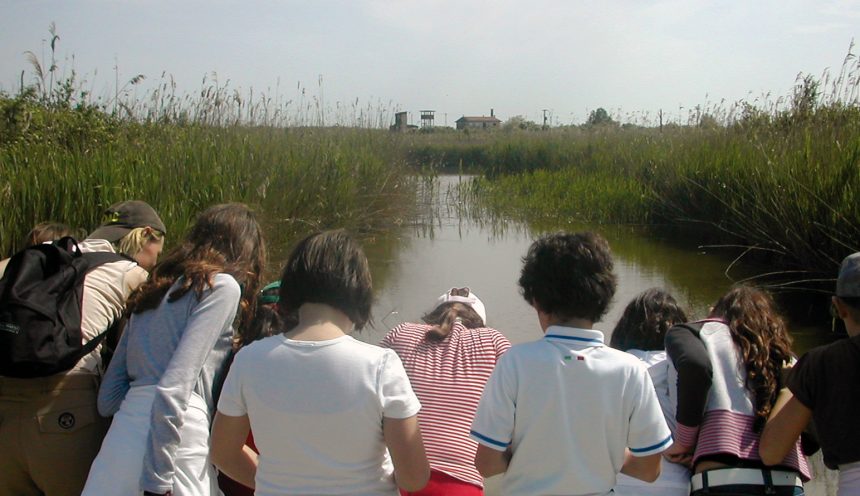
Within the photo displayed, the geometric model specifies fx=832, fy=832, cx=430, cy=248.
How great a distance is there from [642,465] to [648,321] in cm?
86

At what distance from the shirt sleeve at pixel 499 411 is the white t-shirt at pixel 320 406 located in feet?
0.55

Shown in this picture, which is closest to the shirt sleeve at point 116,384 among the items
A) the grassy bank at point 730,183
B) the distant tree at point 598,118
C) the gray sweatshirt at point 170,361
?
the gray sweatshirt at point 170,361

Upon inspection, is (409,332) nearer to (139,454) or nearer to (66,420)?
(139,454)

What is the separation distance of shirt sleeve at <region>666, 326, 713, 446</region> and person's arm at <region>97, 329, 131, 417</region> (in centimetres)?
156

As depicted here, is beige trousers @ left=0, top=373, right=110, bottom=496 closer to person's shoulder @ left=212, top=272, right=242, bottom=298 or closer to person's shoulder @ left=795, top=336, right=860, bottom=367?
person's shoulder @ left=212, top=272, right=242, bottom=298

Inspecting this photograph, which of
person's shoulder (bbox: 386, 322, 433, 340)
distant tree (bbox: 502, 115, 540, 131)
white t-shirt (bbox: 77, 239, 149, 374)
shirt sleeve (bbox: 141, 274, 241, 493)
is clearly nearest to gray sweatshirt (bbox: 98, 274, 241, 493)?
shirt sleeve (bbox: 141, 274, 241, 493)

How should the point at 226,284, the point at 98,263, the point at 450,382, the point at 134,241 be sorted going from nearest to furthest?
1. the point at 226,284
2. the point at 450,382
3. the point at 98,263
4. the point at 134,241

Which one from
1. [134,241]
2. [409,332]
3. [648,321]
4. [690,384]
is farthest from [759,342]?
[134,241]

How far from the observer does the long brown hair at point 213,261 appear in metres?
2.35

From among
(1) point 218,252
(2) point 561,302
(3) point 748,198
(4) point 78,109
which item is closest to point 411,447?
(2) point 561,302

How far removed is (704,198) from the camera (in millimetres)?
10625

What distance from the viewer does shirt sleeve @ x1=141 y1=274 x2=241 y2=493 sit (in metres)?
2.12

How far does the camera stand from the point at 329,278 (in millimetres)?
2018

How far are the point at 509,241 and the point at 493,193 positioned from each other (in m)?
4.55
